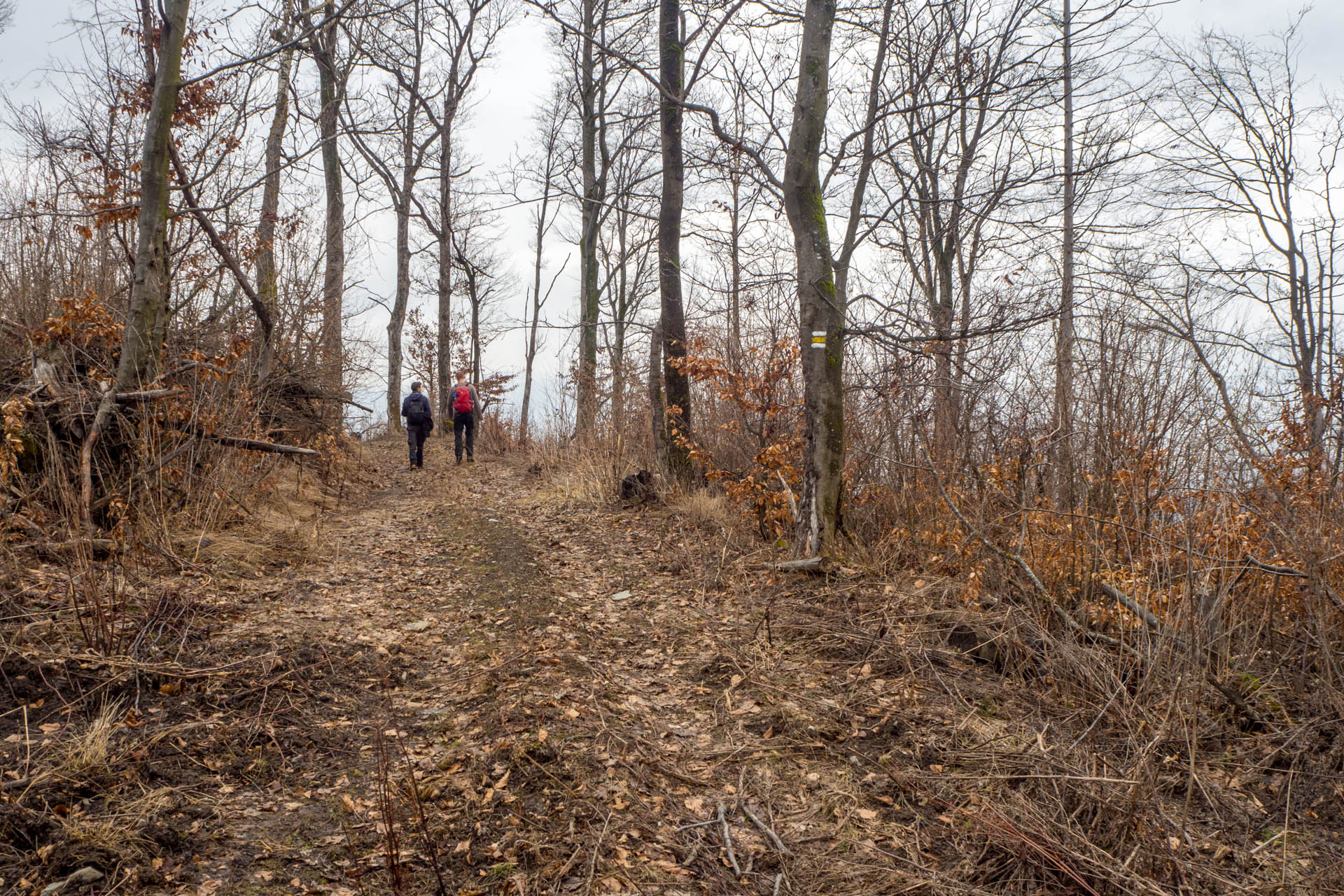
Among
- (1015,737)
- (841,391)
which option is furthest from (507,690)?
(841,391)

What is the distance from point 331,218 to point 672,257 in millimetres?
9823

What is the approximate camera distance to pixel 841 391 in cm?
630

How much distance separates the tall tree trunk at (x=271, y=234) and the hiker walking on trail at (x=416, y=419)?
3.64m

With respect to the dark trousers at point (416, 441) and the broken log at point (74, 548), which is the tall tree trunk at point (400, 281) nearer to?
the dark trousers at point (416, 441)

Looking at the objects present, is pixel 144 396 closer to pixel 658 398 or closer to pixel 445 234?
pixel 658 398

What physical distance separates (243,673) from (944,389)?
6.20 metres

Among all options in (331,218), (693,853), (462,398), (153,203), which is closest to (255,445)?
(153,203)

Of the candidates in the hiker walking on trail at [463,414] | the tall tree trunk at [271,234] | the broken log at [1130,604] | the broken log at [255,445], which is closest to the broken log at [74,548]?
the broken log at [255,445]

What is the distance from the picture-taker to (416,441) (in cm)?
1362

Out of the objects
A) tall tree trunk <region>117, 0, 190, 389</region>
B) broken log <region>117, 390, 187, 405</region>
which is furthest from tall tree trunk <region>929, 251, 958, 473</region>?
tall tree trunk <region>117, 0, 190, 389</region>

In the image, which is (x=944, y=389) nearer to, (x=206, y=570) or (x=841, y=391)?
(x=841, y=391)

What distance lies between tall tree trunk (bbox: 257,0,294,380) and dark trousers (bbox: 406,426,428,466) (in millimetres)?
4223

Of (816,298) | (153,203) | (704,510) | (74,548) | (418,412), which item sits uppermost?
(153,203)

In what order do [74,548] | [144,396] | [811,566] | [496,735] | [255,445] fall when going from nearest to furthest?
[496,735], [74,548], [144,396], [811,566], [255,445]
